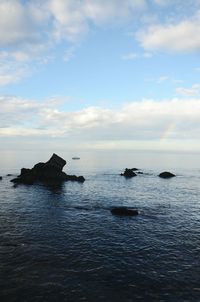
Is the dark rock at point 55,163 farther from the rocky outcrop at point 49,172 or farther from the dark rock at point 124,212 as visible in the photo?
the dark rock at point 124,212

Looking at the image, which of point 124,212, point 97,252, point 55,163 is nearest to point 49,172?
point 55,163

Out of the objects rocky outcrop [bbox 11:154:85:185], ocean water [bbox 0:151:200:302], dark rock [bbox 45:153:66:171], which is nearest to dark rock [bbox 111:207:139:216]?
ocean water [bbox 0:151:200:302]

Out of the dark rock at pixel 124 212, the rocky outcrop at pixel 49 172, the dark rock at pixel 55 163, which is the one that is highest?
the dark rock at pixel 55 163

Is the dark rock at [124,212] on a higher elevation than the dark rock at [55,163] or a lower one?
lower

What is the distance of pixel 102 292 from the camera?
2388cm

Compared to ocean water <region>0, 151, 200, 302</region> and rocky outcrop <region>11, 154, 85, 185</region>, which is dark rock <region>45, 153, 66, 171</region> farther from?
ocean water <region>0, 151, 200, 302</region>

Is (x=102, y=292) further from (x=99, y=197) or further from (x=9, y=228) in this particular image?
(x=99, y=197)

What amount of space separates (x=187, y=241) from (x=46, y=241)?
1881cm

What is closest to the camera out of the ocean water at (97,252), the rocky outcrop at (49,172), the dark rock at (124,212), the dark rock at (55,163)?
the ocean water at (97,252)

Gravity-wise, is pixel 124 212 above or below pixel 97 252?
above

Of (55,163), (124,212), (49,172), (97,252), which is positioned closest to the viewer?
(97,252)

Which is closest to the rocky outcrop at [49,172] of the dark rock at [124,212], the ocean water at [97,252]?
the ocean water at [97,252]

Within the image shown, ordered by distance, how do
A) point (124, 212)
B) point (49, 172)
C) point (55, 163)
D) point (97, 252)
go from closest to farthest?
point (97, 252) < point (124, 212) < point (55, 163) < point (49, 172)

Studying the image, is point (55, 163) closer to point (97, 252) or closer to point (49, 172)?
point (49, 172)
